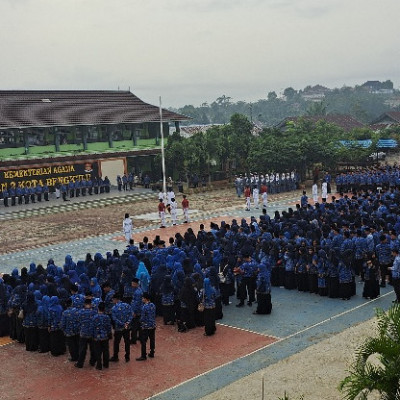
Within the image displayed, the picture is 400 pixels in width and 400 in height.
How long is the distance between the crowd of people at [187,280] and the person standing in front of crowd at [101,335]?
0.02 m

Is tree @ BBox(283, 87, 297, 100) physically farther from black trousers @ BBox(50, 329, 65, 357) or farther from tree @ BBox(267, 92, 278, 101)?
black trousers @ BBox(50, 329, 65, 357)

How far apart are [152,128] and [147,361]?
33.8m

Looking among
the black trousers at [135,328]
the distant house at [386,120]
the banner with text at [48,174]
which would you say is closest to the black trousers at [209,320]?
the black trousers at [135,328]

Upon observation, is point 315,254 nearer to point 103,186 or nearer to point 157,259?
point 157,259

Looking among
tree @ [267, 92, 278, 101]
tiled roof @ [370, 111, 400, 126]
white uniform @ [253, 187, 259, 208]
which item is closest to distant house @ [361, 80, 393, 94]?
tree @ [267, 92, 278, 101]

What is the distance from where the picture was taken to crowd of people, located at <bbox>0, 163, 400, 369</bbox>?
1142cm

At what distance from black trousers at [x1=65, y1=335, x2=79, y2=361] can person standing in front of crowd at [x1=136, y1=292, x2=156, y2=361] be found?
3.97 ft

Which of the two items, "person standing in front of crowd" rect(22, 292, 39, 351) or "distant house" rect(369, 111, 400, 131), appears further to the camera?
"distant house" rect(369, 111, 400, 131)

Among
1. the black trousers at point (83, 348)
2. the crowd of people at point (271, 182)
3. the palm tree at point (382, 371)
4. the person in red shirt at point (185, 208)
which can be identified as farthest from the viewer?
the crowd of people at point (271, 182)

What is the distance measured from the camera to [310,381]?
10031mm

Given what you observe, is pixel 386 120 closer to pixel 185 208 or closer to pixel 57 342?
pixel 185 208

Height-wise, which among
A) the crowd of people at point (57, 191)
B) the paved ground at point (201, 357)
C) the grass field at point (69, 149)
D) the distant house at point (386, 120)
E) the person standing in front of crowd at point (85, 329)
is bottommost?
the paved ground at point (201, 357)

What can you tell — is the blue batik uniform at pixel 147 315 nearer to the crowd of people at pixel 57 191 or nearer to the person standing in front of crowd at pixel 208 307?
the person standing in front of crowd at pixel 208 307

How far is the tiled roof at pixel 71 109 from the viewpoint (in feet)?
123
